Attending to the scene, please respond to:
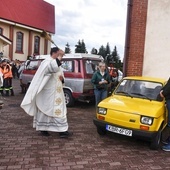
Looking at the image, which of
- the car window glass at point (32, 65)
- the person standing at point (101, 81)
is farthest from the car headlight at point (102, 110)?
the car window glass at point (32, 65)

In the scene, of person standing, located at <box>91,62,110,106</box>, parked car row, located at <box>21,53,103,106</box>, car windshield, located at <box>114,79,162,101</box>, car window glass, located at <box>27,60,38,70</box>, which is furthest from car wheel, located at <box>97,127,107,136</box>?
car window glass, located at <box>27,60,38,70</box>

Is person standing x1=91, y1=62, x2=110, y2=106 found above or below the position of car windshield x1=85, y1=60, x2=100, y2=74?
below

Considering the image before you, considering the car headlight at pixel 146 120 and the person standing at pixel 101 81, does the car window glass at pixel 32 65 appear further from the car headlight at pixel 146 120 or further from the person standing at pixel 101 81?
the car headlight at pixel 146 120

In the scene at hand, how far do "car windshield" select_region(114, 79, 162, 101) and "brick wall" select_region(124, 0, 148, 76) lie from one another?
337 centimetres

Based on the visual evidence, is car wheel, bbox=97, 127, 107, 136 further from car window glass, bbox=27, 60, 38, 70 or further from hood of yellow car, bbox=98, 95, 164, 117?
car window glass, bbox=27, 60, 38, 70

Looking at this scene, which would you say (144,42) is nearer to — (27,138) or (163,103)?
(163,103)

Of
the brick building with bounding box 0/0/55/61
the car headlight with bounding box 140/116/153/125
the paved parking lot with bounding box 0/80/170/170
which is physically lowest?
the paved parking lot with bounding box 0/80/170/170

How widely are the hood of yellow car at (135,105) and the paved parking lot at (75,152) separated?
0.85 m

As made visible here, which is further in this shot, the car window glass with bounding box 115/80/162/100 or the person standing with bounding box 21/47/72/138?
the car window glass with bounding box 115/80/162/100

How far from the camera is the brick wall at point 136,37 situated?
32.8 ft

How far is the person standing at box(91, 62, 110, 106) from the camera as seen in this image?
27.0ft

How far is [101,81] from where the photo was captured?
819 centimetres

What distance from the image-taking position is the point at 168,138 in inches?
239

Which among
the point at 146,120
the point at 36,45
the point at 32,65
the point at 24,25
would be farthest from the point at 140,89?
the point at 36,45
